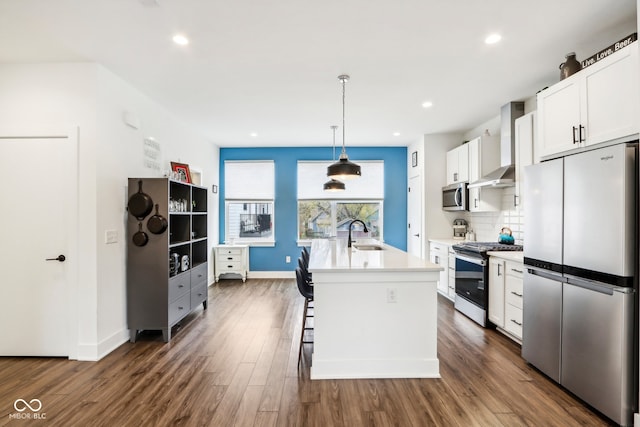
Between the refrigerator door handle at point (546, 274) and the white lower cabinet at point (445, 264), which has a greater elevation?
the refrigerator door handle at point (546, 274)

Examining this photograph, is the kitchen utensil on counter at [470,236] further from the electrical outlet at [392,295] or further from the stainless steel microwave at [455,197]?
the electrical outlet at [392,295]

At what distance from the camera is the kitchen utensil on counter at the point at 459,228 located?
5.32 metres

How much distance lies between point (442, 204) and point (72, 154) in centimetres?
520

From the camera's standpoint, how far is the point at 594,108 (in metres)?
2.26

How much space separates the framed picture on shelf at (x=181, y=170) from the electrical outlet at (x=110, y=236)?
1.40 m

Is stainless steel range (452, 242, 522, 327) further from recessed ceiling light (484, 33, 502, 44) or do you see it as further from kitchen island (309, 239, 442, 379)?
recessed ceiling light (484, 33, 502, 44)

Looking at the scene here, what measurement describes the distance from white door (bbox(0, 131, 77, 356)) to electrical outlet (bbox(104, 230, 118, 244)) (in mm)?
302

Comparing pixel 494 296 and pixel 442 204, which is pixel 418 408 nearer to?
pixel 494 296

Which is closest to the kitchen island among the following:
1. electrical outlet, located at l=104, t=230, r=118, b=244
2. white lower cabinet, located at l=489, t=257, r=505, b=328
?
white lower cabinet, located at l=489, t=257, r=505, b=328

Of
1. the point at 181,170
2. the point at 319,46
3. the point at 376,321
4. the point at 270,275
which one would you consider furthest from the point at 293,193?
the point at 376,321

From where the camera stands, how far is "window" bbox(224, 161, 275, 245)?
6.46 meters

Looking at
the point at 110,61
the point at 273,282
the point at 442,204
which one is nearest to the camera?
the point at 110,61

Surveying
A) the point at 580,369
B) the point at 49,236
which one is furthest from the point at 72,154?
the point at 580,369

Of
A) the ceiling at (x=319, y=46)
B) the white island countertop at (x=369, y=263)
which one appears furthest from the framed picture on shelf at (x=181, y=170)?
the white island countertop at (x=369, y=263)
